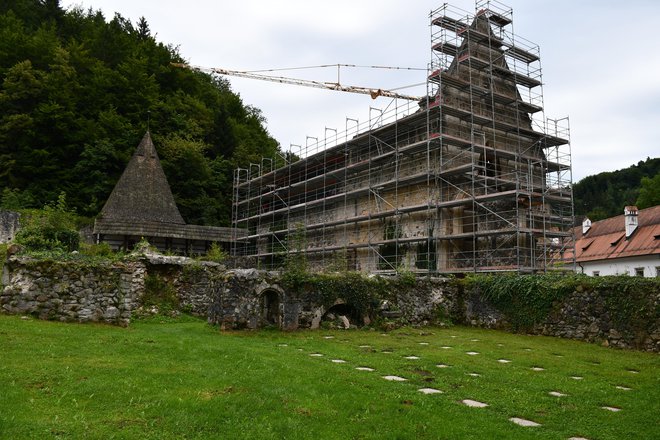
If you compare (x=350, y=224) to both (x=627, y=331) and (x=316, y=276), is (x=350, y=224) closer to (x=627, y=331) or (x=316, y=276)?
(x=316, y=276)

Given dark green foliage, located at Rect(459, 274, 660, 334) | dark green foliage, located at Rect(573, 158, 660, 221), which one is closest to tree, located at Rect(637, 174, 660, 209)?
dark green foliage, located at Rect(573, 158, 660, 221)

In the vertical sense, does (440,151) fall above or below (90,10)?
below

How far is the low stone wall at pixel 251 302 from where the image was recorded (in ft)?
37.7

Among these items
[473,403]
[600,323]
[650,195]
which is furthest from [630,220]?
[473,403]

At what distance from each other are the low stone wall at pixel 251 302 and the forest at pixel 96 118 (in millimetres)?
22650

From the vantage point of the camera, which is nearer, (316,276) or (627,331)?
(627,331)

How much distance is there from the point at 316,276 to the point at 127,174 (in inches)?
1043

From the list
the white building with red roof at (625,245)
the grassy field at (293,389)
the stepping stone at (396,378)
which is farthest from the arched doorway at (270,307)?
the white building with red roof at (625,245)

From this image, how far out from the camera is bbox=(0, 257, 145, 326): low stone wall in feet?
37.2

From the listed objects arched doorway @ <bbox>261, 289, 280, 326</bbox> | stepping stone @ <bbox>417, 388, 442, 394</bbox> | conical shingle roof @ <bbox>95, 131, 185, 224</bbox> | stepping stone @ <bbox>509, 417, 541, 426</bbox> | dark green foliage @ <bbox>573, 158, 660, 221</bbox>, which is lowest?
stepping stone @ <bbox>509, 417, 541, 426</bbox>

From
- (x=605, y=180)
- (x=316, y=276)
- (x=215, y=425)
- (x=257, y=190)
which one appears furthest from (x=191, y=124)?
(x=605, y=180)

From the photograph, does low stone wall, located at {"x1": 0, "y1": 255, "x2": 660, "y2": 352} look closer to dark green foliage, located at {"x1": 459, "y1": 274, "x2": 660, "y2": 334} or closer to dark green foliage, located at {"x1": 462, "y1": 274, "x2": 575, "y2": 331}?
dark green foliage, located at {"x1": 459, "y1": 274, "x2": 660, "y2": 334}

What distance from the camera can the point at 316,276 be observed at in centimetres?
1487

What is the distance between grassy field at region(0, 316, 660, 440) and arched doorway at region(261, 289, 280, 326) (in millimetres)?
2724
